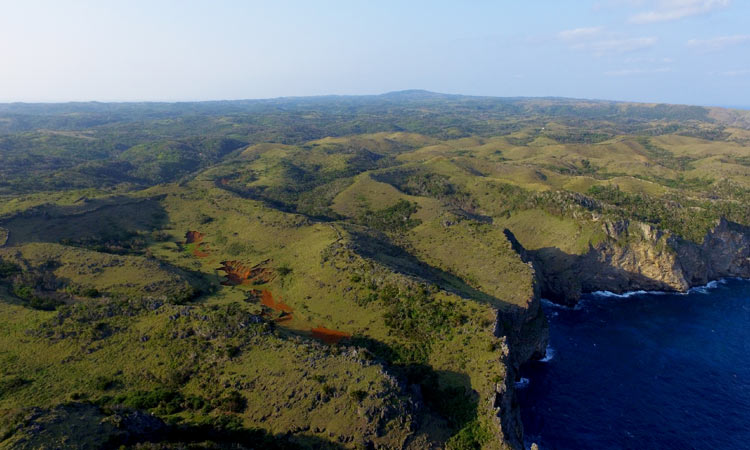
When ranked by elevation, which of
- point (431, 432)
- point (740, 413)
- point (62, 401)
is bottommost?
point (740, 413)

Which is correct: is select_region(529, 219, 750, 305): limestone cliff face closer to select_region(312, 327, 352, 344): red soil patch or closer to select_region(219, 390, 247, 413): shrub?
select_region(312, 327, 352, 344): red soil patch

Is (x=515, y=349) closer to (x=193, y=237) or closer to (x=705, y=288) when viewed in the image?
(x=705, y=288)

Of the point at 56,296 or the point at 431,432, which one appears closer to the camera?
the point at 431,432

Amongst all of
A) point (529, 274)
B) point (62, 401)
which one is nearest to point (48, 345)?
point (62, 401)

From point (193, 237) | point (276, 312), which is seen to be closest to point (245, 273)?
point (276, 312)

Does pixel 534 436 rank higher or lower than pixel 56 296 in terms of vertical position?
lower

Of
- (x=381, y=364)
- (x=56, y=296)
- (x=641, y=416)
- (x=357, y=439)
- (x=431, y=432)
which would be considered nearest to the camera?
(x=357, y=439)

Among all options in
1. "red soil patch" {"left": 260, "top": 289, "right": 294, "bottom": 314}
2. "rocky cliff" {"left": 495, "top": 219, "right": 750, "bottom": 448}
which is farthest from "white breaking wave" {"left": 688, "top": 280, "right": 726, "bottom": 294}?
"red soil patch" {"left": 260, "top": 289, "right": 294, "bottom": 314}

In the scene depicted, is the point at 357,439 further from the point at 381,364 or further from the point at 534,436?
the point at 534,436
